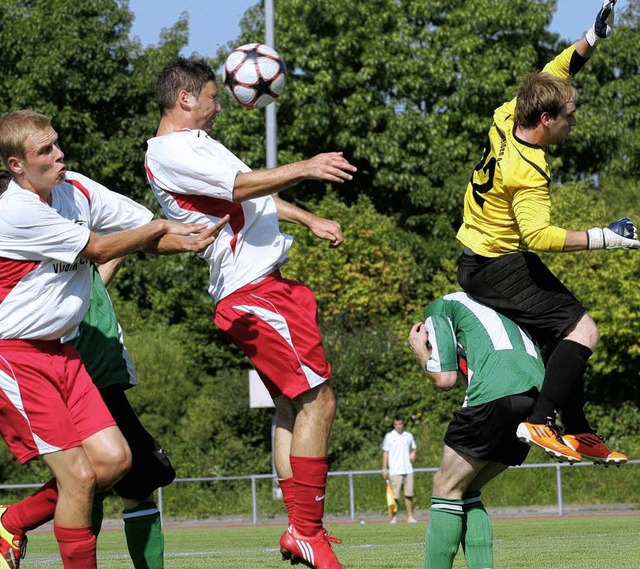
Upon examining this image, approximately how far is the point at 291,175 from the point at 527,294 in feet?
5.07

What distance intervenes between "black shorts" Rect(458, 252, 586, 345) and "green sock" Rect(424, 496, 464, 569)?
44.0 inches

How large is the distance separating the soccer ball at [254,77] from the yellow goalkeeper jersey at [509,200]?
146cm

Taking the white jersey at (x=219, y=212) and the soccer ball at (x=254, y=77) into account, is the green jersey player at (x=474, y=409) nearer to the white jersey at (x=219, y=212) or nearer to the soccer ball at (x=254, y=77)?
the white jersey at (x=219, y=212)

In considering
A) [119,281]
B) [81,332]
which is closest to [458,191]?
[119,281]

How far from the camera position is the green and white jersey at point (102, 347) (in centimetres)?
714

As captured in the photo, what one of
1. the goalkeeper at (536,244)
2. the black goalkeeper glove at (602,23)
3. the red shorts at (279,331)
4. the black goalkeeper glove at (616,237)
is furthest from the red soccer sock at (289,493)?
the black goalkeeper glove at (602,23)

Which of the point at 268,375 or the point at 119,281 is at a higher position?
the point at 119,281

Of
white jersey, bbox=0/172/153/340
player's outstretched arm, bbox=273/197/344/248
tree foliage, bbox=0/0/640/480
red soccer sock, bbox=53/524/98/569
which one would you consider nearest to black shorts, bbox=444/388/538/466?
player's outstretched arm, bbox=273/197/344/248

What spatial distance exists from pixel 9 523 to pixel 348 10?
3092 centimetres

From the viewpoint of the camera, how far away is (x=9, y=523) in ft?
22.5

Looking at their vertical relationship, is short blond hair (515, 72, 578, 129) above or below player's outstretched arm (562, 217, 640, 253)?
above

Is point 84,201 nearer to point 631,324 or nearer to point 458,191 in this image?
point 631,324

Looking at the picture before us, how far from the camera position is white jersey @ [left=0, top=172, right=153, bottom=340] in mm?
6148

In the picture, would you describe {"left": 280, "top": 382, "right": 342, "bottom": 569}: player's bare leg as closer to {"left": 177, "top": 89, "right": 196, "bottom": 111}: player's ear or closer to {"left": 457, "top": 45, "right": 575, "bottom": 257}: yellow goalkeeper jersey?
{"left": 457, "top": 45, "right": 575, "bottom": 257}: yellow goalkeeper jersey
